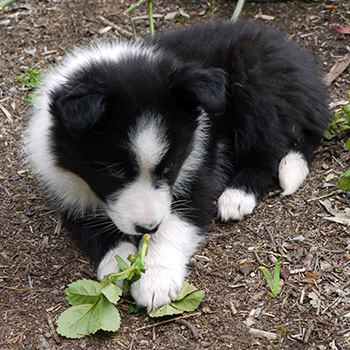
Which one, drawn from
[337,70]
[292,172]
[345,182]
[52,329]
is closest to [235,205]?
[292,172]

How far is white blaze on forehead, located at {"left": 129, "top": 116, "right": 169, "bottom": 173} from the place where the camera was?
312 centimetres

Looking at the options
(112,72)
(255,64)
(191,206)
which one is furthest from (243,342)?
(255,64)

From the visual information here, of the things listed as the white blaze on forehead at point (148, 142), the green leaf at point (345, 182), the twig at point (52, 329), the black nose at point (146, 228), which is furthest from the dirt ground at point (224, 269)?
the white blaze on forehead at point (148, 142)

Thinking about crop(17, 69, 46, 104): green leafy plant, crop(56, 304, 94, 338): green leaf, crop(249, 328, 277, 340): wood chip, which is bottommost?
crop(17, 69, 46, 104): green leafy plant

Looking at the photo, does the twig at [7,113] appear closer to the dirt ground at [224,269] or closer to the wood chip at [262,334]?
the dirt ground at [224,269]

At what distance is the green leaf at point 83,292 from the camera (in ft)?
10.7

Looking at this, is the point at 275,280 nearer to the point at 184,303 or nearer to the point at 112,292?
the point at 184,303

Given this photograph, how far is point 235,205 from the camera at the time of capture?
4.02 metres

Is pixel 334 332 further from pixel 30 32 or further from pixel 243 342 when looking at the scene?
pixel 30 32

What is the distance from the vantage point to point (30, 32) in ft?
19.3

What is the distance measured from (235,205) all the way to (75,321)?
53.4 inches

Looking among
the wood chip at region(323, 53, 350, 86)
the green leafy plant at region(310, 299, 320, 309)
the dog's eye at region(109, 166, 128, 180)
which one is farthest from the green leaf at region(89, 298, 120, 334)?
the wood chip at region(323, 53, 350, 86)

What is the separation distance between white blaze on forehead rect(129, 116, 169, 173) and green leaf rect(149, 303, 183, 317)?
A: 2.45 ft

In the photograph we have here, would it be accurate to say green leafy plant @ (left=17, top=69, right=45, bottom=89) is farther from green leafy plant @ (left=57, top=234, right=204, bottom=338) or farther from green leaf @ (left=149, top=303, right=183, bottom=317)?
green leaf @ (left=149, top=303, right=183, bottom=317)
